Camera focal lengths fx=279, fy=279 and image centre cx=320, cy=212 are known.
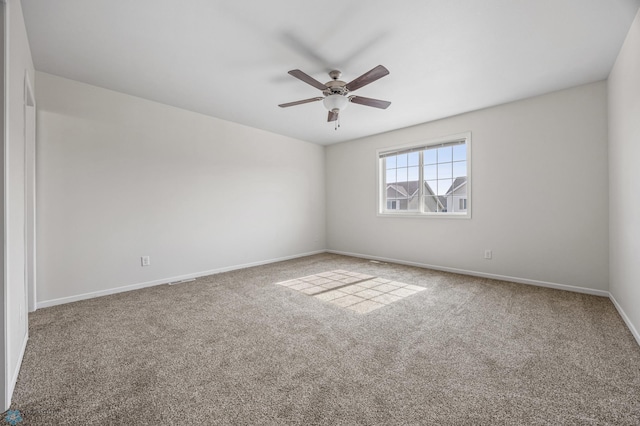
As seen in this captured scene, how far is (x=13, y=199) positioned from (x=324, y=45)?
256 cm

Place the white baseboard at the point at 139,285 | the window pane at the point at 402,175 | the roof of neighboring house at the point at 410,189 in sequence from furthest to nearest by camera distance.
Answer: the window pane at the point at 402,175 → the roof of neighboring house at the point at 410,189 → the white baseboard at the point at 139,285

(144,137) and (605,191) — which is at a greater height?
(144,137)

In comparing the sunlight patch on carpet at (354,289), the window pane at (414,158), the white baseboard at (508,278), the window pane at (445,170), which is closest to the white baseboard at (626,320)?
the white baseboard at (508,278)

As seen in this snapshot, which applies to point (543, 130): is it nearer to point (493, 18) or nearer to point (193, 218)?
point (493, 18)

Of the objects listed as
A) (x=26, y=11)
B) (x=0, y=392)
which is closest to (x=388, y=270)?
(x=0, y=392)

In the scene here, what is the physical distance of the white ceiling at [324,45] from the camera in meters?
2.10

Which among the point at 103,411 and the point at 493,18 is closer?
the point at 103,411

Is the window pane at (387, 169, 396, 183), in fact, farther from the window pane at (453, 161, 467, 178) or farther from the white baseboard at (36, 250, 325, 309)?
the white baseboard at (36, 250, 325, 309)

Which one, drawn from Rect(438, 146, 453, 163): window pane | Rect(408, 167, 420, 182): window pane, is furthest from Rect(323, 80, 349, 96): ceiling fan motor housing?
Rect(408, 167, 420, 182): window pane

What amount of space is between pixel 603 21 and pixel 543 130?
1609 mm

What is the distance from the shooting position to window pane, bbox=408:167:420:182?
16.6 ft

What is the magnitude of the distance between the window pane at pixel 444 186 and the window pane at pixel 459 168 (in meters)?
0.14

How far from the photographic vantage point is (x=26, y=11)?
213 centimetres

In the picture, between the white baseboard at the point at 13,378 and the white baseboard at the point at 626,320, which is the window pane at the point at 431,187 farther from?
the white baseboard at the point at 13,378
